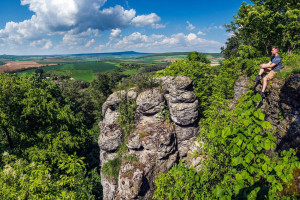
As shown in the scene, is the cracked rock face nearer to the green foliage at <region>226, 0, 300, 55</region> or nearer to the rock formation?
the rock formation

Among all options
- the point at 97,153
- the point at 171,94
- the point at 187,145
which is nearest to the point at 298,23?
the point at 171,94

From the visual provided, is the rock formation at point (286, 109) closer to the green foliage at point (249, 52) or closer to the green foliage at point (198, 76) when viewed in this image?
the green foliage at point (198, 76)

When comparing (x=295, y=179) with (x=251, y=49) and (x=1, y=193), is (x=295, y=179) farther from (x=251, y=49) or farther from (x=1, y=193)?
(x=251, y=49)

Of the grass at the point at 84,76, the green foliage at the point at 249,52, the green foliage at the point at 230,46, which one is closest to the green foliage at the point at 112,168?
the green foliage at the point at 249,52

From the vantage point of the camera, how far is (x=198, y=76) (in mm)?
22750

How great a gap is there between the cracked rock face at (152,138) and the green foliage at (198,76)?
259 cm

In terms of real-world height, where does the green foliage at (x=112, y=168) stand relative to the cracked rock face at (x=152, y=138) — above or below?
below

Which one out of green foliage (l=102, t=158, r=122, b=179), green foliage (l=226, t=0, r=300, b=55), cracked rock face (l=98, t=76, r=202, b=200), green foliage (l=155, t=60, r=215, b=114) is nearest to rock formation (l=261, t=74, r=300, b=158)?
cracked rock face (l=98, t=76, r=202, b=200)

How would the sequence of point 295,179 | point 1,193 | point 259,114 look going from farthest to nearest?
point 1,193 < point 295,179 < point 259,114

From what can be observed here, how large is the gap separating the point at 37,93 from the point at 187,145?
19.8 metres

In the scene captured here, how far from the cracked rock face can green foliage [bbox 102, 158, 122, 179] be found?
0.46 metres

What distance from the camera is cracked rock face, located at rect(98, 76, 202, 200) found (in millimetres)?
16641

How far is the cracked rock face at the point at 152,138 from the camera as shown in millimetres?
16641

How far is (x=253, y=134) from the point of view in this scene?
3.28 metres
